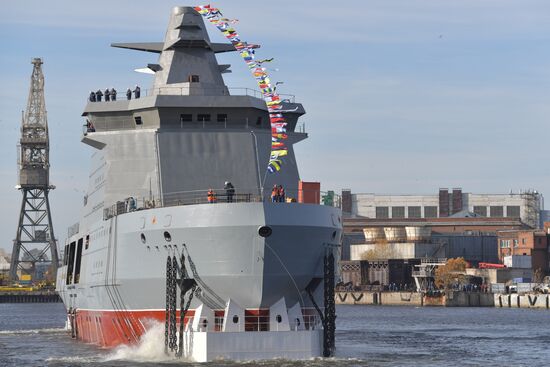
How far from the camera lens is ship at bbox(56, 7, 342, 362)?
130 feet

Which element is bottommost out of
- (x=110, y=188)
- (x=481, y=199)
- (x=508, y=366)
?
(x=508, y=366)

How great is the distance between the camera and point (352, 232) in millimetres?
179875

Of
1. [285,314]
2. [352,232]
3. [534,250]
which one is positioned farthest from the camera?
[352,232]

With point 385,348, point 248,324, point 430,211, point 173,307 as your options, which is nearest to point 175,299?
point 173,307

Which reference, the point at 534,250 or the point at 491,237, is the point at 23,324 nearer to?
the point at 534,250

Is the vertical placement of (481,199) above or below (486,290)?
above

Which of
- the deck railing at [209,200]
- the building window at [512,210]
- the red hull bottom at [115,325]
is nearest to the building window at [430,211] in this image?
the building window at [512,210]

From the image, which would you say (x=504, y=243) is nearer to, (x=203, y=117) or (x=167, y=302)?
(x=203, y=117)

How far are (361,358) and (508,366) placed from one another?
5.85 metres

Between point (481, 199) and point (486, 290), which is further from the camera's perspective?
point (481, 199)

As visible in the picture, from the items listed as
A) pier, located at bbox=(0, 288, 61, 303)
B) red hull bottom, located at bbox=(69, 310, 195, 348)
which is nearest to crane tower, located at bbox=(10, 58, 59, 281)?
pier, located at bbox=(0, 288, 61, 303)

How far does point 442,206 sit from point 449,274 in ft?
145

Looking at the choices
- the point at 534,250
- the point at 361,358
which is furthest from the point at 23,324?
the point at 534,250

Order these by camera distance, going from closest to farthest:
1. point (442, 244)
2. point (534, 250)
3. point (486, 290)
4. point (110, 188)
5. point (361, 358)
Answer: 1. point (361, 358)
2. point (110, 188)
3. point (486, 290)
4. point (534, 250)
5. point (442, 244)
